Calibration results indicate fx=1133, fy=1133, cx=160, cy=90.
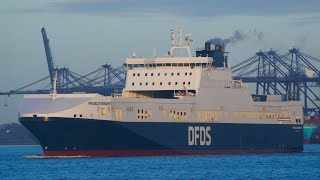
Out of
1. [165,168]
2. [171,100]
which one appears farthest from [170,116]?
[165,168]

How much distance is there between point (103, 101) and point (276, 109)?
20101mm

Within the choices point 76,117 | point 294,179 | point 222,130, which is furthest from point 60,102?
point 294,179

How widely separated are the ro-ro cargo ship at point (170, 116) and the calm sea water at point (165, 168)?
1850mm

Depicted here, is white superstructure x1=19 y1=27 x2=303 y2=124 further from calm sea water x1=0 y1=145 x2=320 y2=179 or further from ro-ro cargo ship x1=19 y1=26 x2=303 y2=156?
calm sea water x1=0 y1=145 x2=320 y2=179

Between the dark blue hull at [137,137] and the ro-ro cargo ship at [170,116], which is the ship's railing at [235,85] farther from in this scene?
the dark blue hull at [137,137]

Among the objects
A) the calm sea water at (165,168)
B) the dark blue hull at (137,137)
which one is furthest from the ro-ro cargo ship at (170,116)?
the calm sea water at (165,168)

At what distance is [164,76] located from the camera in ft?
299

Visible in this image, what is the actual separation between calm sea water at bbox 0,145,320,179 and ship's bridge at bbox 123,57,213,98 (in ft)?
20.9

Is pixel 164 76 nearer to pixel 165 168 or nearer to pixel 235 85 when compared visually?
pixel 235 85

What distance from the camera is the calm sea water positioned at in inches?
2714

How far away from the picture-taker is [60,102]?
83.9m

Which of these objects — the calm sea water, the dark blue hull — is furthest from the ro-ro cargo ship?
the calm sea water

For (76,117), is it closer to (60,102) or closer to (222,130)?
(60,102)

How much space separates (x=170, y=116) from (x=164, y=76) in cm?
446
